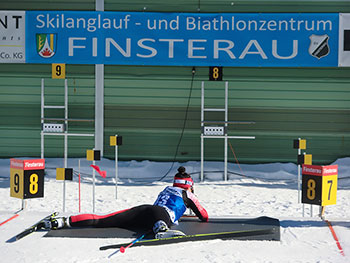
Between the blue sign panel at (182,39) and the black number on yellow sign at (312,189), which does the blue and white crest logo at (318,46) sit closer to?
the blue sign panel at (182,39)

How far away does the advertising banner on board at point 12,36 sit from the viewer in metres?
11.4

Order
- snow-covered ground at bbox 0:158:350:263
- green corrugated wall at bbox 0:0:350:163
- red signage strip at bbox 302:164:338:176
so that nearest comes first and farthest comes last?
snow-covered ground at bbox 0:158:350:263 → red signage strip at bbox 302:164:338:176 → green corrugated wall at bbox 0:0:350:163

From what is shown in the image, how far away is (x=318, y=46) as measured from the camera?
11.3 m

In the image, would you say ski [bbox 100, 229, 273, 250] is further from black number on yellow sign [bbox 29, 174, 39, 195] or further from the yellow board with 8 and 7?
black number on yellow sign [bbox 29, 174, 39, 195]

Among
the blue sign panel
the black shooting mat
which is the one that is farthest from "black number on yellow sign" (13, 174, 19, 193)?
the blue sign panel

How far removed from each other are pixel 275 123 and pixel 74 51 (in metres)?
5.69

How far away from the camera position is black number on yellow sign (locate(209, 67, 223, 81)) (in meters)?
11.5

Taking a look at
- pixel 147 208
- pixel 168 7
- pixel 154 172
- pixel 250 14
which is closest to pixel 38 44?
pixel 168 7

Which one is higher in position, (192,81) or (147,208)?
(192,81)

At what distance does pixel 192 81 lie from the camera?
39.7 feet

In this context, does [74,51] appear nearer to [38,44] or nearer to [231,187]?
[38,44]

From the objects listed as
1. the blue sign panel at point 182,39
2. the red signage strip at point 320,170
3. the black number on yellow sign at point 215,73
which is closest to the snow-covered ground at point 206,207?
the red signage strip at point 320,170

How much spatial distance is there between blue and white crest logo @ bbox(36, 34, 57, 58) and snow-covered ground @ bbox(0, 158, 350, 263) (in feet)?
9.43

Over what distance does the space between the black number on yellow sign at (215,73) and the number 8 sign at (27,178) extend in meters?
5.98
